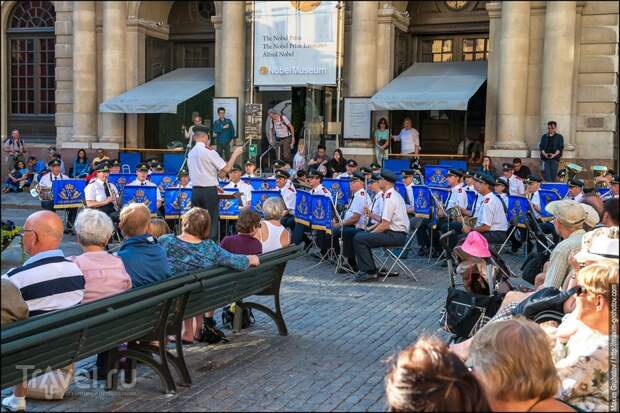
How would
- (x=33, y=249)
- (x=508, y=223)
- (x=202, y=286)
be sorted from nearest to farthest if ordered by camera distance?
(x=33, y=249), (x=202, y=286), (x=508, y=223)

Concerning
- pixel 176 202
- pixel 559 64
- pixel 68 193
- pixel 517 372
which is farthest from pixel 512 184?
pixel 517 372

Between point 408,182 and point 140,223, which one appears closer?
point 140,223

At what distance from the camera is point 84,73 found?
87.1 feet

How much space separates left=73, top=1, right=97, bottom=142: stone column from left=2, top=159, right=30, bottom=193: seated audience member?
78.1 inches

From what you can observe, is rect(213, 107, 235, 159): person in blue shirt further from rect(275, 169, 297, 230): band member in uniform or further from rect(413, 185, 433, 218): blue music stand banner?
rect(413, 185, 433, 218): blue music stand banner

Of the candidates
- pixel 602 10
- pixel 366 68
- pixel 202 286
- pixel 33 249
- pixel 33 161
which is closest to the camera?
pixel 33 249

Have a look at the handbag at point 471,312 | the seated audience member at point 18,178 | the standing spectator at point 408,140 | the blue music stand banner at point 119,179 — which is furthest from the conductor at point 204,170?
the seated audience member at point 18,178

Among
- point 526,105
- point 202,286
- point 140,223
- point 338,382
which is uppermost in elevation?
point 526,105

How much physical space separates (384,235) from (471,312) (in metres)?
4.68

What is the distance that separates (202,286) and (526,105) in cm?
1646

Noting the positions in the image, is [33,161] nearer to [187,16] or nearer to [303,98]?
[187,16]

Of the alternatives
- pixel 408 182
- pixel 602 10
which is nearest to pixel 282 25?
pixel 602 10

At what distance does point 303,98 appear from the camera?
2294cm

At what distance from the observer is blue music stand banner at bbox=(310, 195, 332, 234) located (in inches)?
474
